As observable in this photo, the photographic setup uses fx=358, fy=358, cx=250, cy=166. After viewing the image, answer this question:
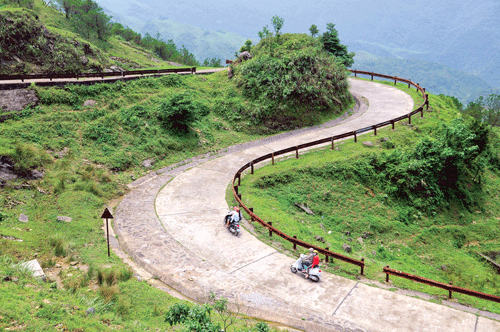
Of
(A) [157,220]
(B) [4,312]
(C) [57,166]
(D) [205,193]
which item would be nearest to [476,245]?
(D) [205,193]

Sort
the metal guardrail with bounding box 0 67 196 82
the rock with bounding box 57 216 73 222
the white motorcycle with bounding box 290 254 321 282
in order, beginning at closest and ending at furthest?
the white motorcycle with bounding box 290 254 321 282
the rock with bounding box 57 216 73 222
the metal guardrail with bounding box 0 67 196 82

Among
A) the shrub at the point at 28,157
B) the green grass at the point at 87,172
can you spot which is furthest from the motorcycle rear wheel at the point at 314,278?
the shrub at the point at 28,157

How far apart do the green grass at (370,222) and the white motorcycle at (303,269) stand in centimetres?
129

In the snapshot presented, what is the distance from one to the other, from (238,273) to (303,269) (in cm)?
263

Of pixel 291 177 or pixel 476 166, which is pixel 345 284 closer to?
pixel 291 177

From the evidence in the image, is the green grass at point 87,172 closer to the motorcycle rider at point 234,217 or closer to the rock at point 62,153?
the rock at point 62,153

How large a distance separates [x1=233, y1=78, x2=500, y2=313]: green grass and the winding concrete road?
1.56 m

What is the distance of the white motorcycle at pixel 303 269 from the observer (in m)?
14.0

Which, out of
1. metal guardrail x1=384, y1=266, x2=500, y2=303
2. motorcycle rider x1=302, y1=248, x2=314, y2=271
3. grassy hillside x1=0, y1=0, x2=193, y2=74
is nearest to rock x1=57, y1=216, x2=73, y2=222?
motorcycle rider x1=302, y1=248, x2=314, y2=271

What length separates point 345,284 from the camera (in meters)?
14.0

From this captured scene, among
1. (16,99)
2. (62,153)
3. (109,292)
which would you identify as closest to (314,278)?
(109,292)

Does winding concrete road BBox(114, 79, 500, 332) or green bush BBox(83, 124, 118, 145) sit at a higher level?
green bush BBox(83, 124, 118, 145)

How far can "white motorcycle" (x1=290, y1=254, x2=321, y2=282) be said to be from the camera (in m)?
14.0

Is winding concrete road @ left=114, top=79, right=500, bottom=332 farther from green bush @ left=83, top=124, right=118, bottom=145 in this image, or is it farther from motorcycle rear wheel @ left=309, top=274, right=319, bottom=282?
green bush @ left=83, top=124, right=118, bottom=145
